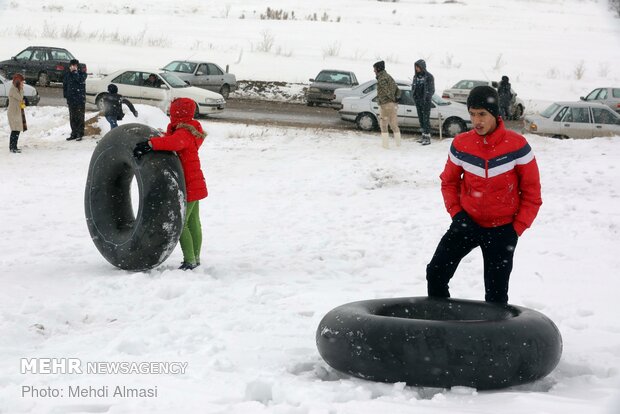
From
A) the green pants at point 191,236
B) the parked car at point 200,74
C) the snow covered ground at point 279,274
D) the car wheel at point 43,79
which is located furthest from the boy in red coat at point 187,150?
the car wheel at point 43,79

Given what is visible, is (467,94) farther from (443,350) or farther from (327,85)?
(443,350)

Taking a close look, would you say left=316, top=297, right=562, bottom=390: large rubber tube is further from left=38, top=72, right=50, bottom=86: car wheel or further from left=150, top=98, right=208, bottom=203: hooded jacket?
left=38, top=72, right=50, bottom=86: car wheel

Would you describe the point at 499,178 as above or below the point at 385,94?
above

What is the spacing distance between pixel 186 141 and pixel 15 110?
31.0 feet

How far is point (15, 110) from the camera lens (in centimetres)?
1530

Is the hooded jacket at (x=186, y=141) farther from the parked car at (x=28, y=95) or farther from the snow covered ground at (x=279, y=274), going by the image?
the parked car at (x=28, y=95)

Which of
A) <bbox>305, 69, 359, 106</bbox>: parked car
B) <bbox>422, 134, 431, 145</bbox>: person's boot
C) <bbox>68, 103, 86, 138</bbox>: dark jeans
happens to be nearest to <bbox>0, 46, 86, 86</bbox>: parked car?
<bbox>305, 69, 359, 106</bbox>: parked car

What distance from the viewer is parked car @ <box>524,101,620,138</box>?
18125 mm

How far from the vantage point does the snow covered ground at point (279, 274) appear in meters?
4.14

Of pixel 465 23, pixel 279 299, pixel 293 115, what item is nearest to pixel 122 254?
pixel 279 299

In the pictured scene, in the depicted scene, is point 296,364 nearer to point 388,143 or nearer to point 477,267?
point 477,267

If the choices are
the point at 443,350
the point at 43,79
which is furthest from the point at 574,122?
the point at 43,79

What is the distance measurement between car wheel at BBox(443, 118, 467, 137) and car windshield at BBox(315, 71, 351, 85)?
311 inches

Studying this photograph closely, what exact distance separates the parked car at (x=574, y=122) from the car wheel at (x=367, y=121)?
11.8ft
